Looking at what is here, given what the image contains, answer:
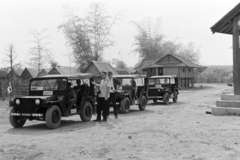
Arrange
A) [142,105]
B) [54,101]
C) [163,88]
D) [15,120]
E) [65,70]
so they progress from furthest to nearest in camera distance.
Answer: [65,70] < [163,88] < [142,105] < [15,120] < [54,101]

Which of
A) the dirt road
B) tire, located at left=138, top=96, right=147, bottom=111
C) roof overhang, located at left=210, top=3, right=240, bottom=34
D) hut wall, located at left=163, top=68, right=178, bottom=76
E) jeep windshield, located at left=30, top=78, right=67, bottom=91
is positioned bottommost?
the dirt road

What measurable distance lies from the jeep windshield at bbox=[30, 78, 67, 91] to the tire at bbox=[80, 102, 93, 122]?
1166 millimetres

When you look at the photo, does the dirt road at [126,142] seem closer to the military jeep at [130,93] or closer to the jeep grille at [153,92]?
the military jeep at [130,93]

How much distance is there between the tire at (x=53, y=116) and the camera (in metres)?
8.33

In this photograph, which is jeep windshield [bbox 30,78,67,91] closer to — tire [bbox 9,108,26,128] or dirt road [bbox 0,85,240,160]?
tire [bbox 9,108,26,128]

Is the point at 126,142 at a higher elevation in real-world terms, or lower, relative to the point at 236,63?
lower

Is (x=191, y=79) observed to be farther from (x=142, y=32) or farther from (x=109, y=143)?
(x=109, y=143)

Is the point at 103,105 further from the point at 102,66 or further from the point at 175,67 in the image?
the point at 175,67

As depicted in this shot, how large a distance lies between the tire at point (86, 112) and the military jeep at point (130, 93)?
2.27 m

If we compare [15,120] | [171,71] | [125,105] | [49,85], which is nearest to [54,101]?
[49,85]

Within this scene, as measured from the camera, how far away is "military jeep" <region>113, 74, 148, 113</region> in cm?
1262

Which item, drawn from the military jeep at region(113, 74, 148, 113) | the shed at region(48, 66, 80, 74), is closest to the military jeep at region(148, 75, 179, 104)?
the military jeep at region(113, 74, 148, 113)

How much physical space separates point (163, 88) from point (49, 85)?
9.45 meters

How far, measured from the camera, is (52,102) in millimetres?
8500
